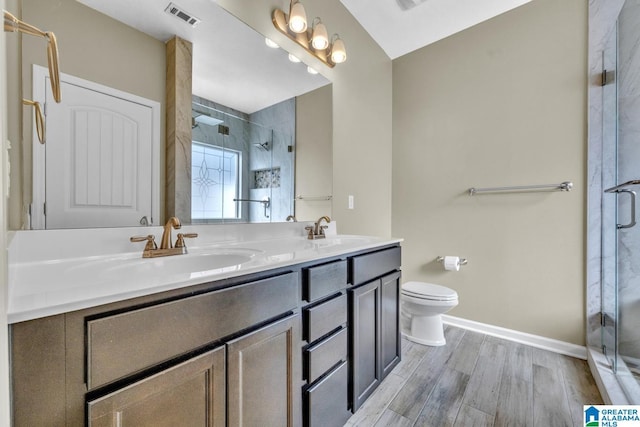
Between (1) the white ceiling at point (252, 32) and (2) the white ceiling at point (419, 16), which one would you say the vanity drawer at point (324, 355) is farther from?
(2) the white ceiling at point (419, 16)

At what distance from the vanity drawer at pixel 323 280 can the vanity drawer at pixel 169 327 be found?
0.16 m

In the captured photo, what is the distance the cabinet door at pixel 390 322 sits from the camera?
5.00ft

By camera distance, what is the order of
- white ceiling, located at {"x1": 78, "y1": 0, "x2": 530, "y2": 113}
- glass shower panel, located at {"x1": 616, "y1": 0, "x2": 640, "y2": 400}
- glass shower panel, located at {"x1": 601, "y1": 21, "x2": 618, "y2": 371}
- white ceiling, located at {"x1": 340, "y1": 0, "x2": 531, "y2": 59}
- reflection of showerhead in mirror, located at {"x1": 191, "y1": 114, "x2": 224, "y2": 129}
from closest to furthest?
white ceiling, located at {"x1": 78, "y1": 0, "x2": 530, "y2": 113}, reflection of showerhead in mirror, located at {"x1": 191, "y1": 114, "x2": 224, "y2": 129}, glass shower panel, located at {"x1": 616, "y1": 0, "x2": 640, "y2": 400}, glass shower panel, located at {"x1": 601, "y1": 21, "x2": 618, "y2": 371}, white ceiling, located at {"x1": 340, "y1": 0, "x2": 531, "y2": 59}

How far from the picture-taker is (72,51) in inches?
36.2

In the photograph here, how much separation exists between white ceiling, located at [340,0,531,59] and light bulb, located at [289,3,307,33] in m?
0.68

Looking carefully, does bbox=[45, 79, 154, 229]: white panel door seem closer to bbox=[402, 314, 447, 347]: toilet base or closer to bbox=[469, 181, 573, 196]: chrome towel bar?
bbox=[402, 314, 447, 347]: toilet base

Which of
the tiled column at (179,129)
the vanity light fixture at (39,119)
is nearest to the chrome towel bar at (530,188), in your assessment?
the tiled column at (179,129)

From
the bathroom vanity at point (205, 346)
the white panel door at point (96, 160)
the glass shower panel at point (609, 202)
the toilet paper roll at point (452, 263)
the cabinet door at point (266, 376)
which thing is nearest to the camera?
the bathroom vanity at point (205, 346)

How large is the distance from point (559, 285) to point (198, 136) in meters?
2.52

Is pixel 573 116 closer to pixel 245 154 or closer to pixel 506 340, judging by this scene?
pixel 506 340

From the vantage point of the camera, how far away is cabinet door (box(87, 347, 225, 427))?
57 centimetres

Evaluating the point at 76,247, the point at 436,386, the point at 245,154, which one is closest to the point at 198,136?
the point at 245,154

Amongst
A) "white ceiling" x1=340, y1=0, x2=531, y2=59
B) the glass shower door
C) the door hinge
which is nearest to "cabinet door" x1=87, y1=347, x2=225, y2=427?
the glass shower door

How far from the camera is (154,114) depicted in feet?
3.61
